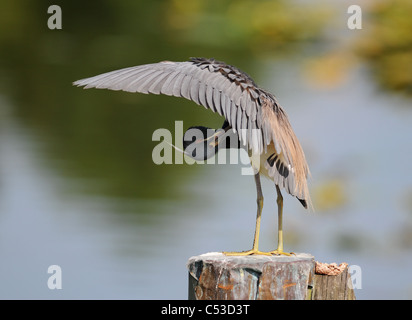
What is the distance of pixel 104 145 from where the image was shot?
805 cm

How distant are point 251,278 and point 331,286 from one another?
30 centimetres

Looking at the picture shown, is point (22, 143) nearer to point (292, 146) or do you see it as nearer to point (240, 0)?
point (240, 0)

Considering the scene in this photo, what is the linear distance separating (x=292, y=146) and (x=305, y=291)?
0.52m

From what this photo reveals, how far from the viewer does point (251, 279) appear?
2525 mm

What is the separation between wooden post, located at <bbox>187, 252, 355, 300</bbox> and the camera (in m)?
2.51

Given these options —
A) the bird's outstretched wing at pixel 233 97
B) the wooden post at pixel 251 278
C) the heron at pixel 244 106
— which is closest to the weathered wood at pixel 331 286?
the wooden post at pixel 251 278

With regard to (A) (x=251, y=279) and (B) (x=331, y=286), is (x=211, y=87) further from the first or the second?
(B) (x=331, y=286)

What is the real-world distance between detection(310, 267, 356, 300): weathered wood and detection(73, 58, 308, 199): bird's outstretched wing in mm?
298

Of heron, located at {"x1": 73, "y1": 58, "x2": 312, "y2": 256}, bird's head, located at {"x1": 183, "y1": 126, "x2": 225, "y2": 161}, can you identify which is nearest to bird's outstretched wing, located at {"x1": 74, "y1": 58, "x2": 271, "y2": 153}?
heron, located at {"x1": 73, "y1": 58, "x2": 312, "y2": 256}

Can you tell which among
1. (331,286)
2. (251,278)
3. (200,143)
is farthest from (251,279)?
(200,143)

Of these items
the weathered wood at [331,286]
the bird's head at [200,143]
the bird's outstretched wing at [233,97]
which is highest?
the bird's outstretched wing at [233,97]

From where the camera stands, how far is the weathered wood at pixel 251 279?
251 centimetres

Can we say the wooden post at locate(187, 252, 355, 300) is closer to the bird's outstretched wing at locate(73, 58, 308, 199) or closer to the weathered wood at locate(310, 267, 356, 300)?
the weathered wood at locate(310, 267, 356, 300)

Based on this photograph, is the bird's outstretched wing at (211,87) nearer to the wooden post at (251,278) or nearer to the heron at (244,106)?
the heron at (244,106)
